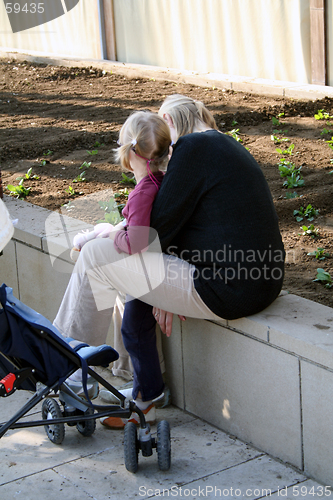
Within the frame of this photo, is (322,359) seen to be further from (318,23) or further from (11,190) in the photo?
(318,23)

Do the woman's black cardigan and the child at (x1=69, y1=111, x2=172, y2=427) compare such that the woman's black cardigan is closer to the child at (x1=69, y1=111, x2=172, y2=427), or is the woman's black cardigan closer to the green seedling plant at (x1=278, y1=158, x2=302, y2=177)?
the child at (x1=69, y1=111, x2=172, y2=427)

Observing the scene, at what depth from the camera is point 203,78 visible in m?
9.70

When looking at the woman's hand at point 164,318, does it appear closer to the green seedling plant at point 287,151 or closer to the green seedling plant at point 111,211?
the green seedling plant at point 111,211

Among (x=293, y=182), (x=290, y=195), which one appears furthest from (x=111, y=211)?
(x=293, y=182)

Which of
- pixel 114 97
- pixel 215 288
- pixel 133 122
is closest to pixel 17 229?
pixel 133 122

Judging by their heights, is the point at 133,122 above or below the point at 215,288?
above

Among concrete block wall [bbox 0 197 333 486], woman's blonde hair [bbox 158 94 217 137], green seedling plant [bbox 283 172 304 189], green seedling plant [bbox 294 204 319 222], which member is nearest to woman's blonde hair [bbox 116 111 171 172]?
woman's blonde hair [bbox 158 94 217 137]

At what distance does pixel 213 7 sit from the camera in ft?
34.0

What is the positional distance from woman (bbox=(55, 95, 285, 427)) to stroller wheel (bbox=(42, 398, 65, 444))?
0.47 meters

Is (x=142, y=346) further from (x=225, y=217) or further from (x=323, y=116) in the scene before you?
(x=323, y=116)

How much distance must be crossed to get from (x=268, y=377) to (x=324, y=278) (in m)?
0.93

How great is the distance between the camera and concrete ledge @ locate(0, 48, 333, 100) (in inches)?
330

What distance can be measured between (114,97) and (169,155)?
625cm

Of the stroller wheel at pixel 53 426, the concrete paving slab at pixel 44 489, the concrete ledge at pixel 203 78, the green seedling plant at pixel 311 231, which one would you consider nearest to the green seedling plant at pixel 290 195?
the green seedling plant at pixel 311 231
